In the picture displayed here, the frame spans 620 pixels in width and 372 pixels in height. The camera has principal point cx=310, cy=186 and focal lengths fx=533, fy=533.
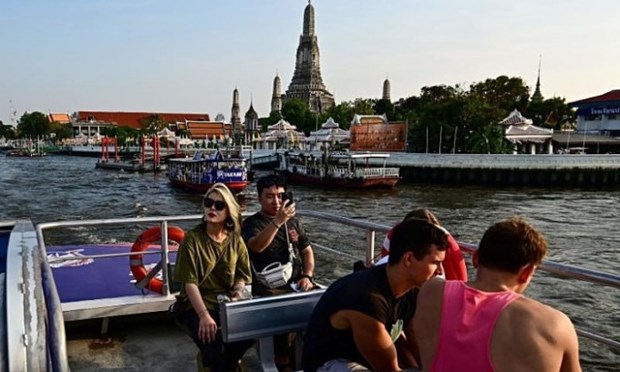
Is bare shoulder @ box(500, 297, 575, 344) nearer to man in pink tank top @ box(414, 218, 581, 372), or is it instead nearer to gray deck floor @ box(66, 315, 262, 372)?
man in pink tank top @ box(414, 218, 581, 372)

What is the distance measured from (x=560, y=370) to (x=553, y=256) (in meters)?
15.3

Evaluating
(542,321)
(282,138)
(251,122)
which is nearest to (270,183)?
(542,321)

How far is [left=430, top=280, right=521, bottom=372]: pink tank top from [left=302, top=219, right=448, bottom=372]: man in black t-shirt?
30cm

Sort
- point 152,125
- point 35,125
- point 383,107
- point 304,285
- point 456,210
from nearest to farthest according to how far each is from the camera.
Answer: point 304,285
point 456,210
point 383,107
point 152,125
point 35,125

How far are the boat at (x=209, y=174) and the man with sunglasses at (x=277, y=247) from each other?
27.6 m

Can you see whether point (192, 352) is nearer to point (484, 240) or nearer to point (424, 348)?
point (424, 348)

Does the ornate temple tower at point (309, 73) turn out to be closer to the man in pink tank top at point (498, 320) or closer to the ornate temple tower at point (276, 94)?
the ornate temple tower at point (276, 94)

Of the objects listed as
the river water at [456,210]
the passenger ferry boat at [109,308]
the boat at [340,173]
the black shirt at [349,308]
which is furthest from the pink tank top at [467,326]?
the boat at [340,173]

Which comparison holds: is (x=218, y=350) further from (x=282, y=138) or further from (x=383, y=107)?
(x=383, y=107)

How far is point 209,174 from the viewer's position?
106 feet

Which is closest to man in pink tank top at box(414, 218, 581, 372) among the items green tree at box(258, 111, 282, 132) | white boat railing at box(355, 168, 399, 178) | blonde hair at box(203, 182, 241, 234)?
blonde hair at box(203, 182, 241, 234)

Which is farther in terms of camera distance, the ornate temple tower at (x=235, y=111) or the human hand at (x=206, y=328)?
the ornate temple tower at (x=235, y=111)

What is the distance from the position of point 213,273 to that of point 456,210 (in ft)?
78.1

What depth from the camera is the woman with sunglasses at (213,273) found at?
297 centimetres
